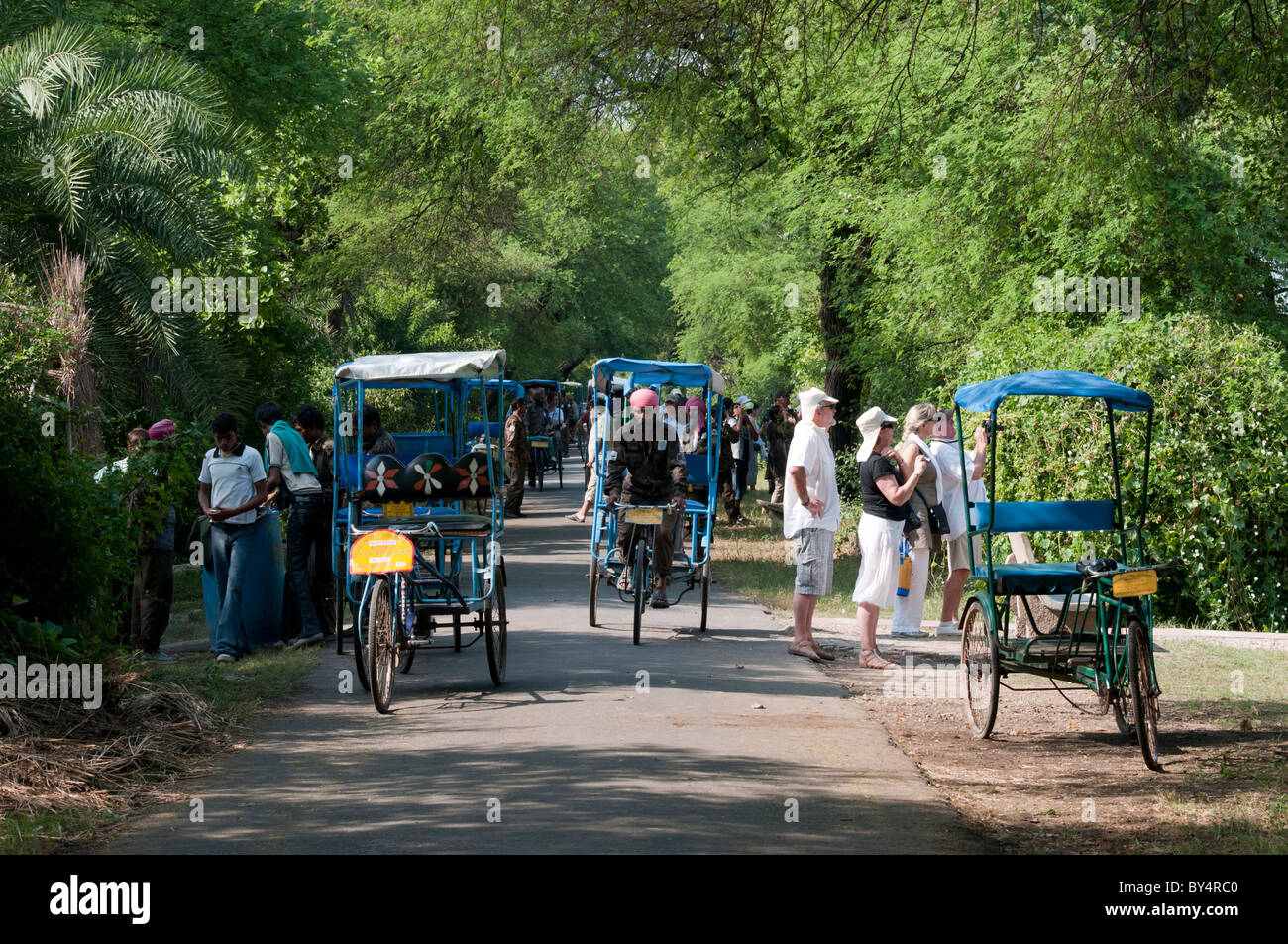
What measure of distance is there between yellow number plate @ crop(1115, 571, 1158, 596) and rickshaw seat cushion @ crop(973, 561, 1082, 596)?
690mm

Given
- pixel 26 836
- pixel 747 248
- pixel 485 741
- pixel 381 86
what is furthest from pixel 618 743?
pixel 747 248

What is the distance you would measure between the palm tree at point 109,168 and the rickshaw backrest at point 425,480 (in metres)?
6.22

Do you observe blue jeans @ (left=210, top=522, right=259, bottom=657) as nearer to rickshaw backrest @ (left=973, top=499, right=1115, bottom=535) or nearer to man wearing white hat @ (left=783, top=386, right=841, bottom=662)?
man wearing white hat @ (left=783, top=386, right=841, bottom=662)

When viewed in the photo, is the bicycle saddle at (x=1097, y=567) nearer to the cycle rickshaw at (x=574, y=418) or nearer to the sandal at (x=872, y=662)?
the sandal at (x=872, y=662)

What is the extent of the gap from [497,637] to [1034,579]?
3836mm

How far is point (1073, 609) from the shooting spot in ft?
30.5

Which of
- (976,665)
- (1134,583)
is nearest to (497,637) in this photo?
(976,665)

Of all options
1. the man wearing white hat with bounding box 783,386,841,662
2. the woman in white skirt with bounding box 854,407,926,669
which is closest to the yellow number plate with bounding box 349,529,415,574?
the man wearing white hat with bounding box 783,386,841,662

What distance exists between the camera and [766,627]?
535 inches

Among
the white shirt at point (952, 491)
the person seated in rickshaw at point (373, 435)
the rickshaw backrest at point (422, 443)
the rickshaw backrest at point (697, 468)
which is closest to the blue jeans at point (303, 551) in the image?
the person seated in rickshaw at point (373, 435)

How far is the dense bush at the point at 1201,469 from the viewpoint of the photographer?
13.1m

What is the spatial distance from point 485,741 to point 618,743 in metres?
0.77

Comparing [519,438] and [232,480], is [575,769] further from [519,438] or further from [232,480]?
[519,438]

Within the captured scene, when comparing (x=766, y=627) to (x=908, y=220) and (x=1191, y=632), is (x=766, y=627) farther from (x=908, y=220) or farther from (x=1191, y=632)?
(x=908, y=220)
